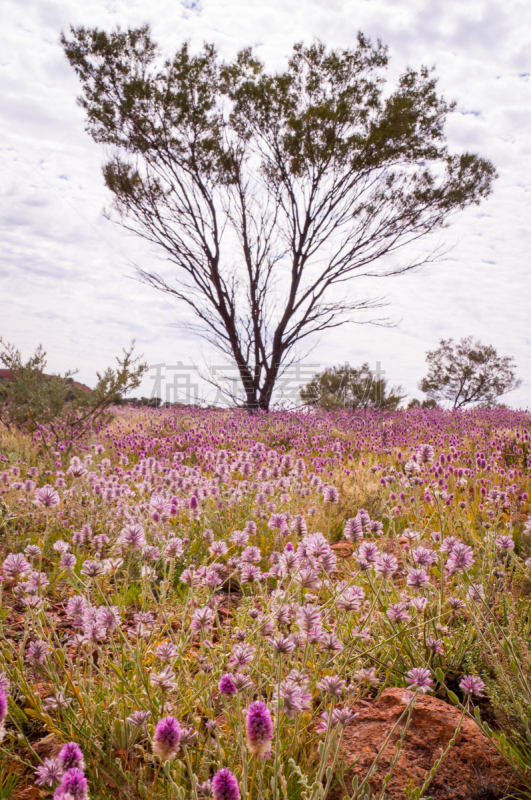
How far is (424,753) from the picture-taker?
1566mm

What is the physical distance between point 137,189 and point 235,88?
4046 millimetres

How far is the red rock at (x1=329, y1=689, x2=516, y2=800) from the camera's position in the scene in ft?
4.81

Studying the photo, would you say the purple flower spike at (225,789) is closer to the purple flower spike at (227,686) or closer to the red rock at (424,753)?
the purple flower spike at (227,686)

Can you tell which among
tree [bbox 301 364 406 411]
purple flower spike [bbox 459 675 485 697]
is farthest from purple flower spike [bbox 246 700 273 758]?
tree [bbox 301 364 406 411]

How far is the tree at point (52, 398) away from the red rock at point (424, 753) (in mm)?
6955

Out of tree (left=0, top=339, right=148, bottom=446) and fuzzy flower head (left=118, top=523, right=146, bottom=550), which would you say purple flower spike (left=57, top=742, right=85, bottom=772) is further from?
tree (left=0, top=339, right=148, bottom=446)

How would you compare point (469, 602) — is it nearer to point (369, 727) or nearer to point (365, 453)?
point (369, 727)

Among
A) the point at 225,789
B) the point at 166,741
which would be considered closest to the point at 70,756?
the point at 166,741

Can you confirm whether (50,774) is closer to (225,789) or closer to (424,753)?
(225,789)

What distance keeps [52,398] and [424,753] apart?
7.61 m

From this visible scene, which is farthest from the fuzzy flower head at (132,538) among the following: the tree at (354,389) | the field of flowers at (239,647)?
the tree at (354,389)

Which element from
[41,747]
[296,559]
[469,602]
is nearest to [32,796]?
[41,747]

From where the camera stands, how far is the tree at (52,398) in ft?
25.7

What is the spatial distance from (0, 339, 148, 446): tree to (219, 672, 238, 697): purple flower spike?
6.95 m
